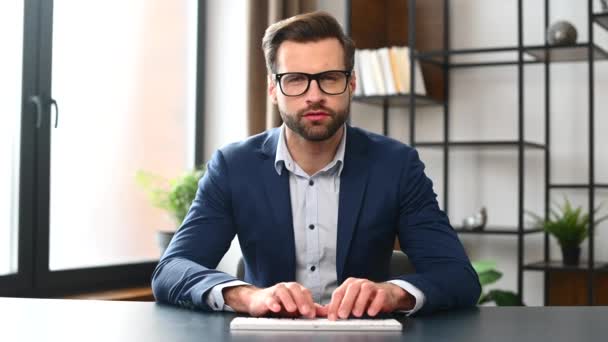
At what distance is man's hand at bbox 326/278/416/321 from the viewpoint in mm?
1473

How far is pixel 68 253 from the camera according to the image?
12.1ft

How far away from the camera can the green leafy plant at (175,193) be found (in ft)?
12.5

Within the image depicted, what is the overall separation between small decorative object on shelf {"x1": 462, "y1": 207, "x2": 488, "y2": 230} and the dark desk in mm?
2427

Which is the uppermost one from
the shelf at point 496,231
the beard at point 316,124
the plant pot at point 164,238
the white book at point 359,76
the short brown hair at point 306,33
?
the white book at point 359,76

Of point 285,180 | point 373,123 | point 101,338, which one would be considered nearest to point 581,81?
point 373,123

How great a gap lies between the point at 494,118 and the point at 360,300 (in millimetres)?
3020

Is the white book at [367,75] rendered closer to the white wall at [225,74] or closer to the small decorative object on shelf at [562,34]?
the white wall at [225,74]

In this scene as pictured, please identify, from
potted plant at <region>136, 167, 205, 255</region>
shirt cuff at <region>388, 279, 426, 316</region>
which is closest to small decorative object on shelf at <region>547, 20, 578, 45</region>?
potted plant at <region>136, 167, 205, 255</region>

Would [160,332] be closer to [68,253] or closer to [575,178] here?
[68,253]

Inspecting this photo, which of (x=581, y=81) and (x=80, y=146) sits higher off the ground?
(x=581, y=81)

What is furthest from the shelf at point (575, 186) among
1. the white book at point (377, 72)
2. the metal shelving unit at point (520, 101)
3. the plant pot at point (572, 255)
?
the white book at point (377, 72)

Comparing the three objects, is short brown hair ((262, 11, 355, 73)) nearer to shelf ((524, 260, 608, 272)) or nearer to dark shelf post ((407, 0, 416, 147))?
dark shelf post ((407, 0, 416, 147))

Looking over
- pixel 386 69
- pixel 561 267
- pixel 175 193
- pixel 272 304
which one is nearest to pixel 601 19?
pixel 386 69

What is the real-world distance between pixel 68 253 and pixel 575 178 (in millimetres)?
2401
